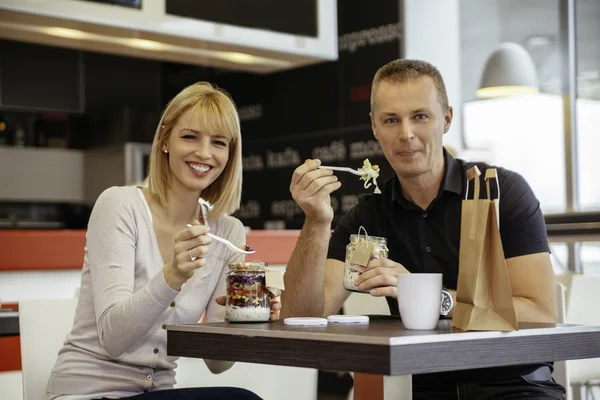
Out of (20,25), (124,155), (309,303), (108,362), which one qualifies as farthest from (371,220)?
(124,155)

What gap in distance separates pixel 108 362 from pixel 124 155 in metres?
5.82

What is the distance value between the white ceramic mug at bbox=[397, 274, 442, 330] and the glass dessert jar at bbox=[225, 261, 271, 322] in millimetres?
331

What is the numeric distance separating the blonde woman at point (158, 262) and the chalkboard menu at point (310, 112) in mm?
4095

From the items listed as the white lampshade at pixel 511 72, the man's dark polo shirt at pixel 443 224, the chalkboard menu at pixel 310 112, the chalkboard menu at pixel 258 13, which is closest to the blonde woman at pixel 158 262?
the man's dark polo shirt at pixel 443 224

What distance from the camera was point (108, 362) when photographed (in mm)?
1962

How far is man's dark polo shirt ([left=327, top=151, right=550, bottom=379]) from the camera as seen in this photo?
2.03 metres

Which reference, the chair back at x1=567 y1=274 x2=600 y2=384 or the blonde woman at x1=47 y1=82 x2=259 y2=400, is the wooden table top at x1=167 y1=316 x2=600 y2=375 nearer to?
the blonde woman at x1=47 y1=82 x2=259 y2=400

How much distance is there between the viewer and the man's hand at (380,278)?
1708 millimetres

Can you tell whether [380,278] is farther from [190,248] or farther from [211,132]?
[211,132]

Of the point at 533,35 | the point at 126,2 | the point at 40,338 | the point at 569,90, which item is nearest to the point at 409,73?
the point at 40,338

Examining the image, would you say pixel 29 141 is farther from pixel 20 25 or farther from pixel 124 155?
pixel 20 25

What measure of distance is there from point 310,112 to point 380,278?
573 centimetres

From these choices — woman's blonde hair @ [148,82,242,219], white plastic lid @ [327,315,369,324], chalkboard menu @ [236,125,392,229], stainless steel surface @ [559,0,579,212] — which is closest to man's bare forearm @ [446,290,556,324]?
white plastic lid @ [327,315,369,324]

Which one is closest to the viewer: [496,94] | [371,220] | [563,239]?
[371,220]
